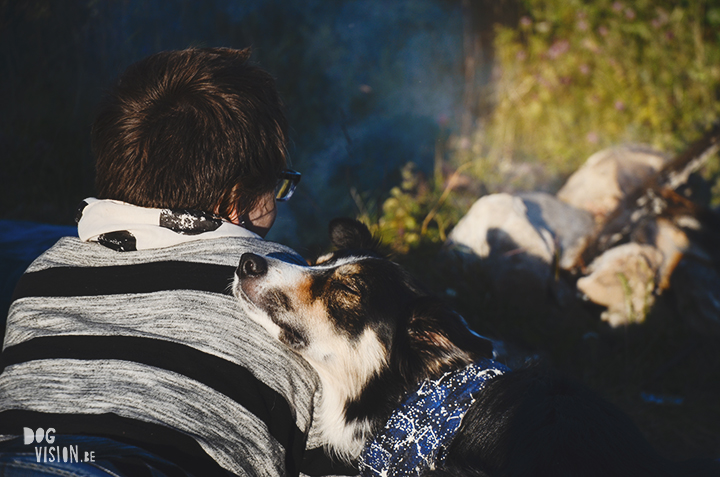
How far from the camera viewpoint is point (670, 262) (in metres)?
3.89

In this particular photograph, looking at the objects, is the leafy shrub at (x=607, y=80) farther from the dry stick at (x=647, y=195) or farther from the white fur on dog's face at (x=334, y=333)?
the white fur on dog's face at (x=334, y=333)

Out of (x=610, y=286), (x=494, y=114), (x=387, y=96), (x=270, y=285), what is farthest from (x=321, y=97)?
(x=270, y=285)

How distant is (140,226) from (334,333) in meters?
0.79

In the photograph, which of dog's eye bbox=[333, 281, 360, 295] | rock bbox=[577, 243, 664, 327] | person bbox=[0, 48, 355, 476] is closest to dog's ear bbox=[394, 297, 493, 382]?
dog's eye bbox=[333, 281, 360, 295]

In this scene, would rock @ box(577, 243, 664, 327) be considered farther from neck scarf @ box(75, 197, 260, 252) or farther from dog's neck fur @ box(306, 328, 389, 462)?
neck scarf @ box(75, 197, 260, 252)

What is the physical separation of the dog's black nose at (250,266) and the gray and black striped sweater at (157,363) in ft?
0.13

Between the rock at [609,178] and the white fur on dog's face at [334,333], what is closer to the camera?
the white fur on dog's face at [334,333]

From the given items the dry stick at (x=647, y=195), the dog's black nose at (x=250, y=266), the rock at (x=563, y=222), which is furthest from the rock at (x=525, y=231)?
the dog's black nose at (x=250, y=266)

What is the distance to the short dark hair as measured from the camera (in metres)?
1.76

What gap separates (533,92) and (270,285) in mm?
5334

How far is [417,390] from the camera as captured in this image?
6.06 feet

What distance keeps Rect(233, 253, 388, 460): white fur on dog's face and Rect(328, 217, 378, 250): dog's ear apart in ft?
1.23

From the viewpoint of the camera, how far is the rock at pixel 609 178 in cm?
441

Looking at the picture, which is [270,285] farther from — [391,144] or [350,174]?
[391,144]
